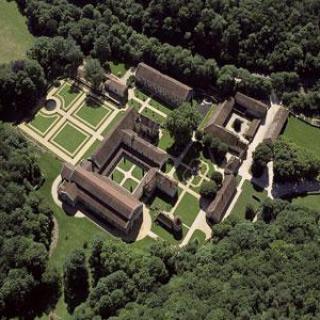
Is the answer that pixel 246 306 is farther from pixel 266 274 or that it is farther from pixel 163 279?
pixel 163 279

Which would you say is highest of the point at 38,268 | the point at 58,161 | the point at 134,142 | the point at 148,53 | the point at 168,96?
the point at 148,53

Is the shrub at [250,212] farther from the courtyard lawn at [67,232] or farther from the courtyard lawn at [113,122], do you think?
the courtyard lawn at [113,122]

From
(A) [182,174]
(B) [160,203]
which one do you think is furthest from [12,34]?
(B) [160,203]

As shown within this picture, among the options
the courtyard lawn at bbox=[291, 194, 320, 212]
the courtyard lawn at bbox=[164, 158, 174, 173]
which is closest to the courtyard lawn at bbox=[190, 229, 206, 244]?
the courtyard lawn at bbox=[164, 158, 174, 173]

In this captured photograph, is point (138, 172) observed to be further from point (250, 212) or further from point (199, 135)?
point (250, 212)

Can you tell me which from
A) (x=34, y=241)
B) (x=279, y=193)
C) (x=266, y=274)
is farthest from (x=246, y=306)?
(x=34, y=241)

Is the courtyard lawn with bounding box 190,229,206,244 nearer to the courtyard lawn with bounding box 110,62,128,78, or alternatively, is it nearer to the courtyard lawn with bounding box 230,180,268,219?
the courtyard lawn with bounding box 230,180,268,219
